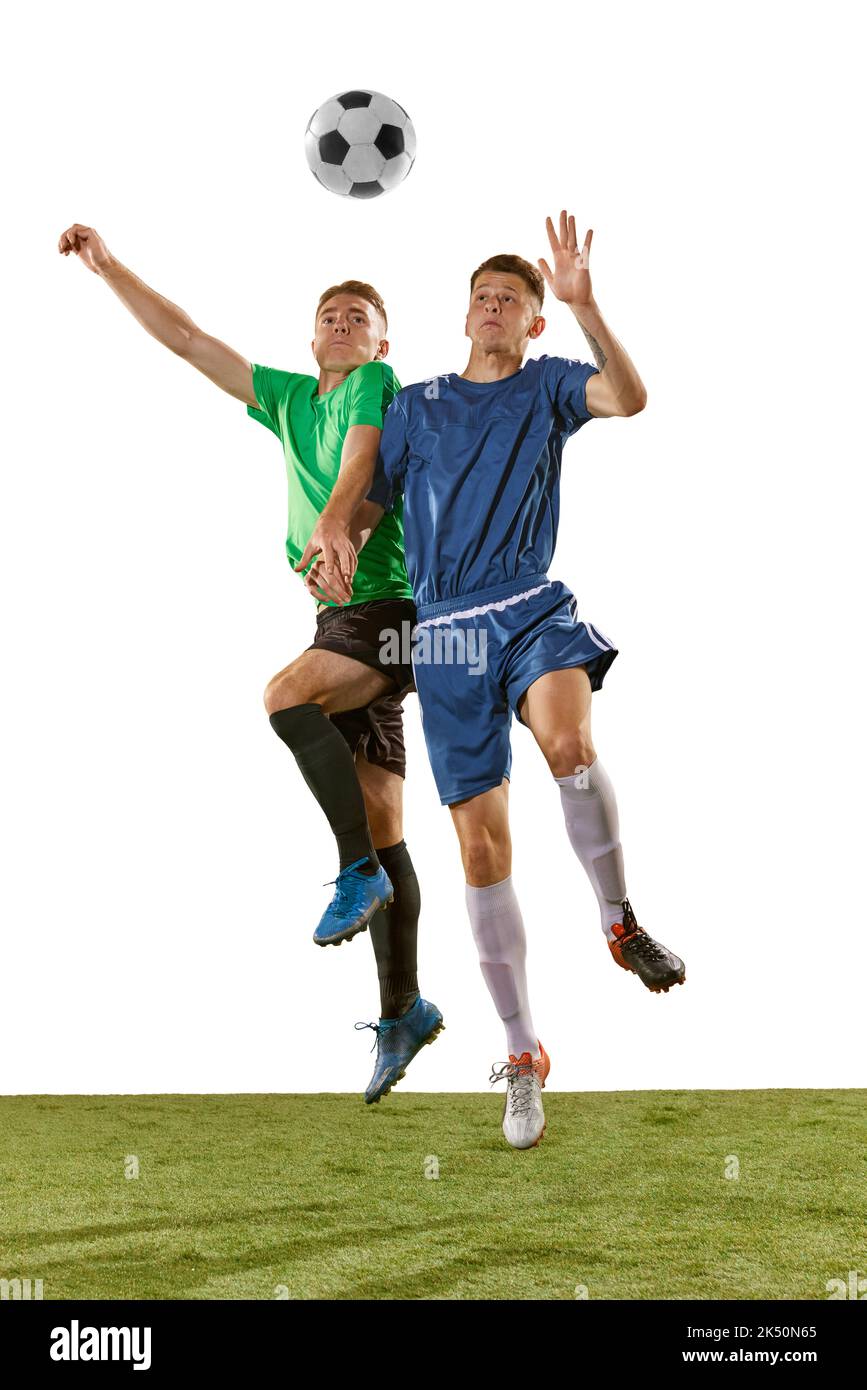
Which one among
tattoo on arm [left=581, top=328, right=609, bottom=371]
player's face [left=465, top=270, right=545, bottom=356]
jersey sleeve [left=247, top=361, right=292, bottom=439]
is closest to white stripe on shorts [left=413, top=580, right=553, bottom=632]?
tattoo on arm [left=581, top=328, right=609, bottom=371]

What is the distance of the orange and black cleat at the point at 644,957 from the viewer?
338cm

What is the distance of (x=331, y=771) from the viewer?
3674 mm

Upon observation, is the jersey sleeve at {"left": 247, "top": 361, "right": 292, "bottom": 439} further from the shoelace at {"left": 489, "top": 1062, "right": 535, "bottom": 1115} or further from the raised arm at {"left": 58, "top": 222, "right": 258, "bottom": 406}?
the shoelace at {"left": 489, "top": 1062, "right": 535, "bottom": 1115}

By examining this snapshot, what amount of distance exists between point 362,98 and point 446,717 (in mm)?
1950

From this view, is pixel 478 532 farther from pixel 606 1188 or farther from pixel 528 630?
pixel 606 1188

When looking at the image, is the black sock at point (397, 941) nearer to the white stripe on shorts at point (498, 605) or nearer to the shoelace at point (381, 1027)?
the shoelace at point (381, 1027)

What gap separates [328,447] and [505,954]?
5.08ft

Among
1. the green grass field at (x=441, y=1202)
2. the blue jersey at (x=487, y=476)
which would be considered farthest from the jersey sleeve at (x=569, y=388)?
the green grass field at (x=441, y=1202)

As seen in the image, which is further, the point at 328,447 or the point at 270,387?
the point at 270,387

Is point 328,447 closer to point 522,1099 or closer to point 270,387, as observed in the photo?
point 270,387

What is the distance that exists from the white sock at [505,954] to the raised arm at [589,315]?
1.34 meters

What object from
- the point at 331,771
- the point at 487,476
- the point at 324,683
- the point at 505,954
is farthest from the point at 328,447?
the point at 505,954

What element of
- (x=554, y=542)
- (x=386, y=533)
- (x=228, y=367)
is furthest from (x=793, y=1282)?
(x=228, y=367)

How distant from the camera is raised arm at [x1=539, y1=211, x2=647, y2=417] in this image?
3.38 meters
